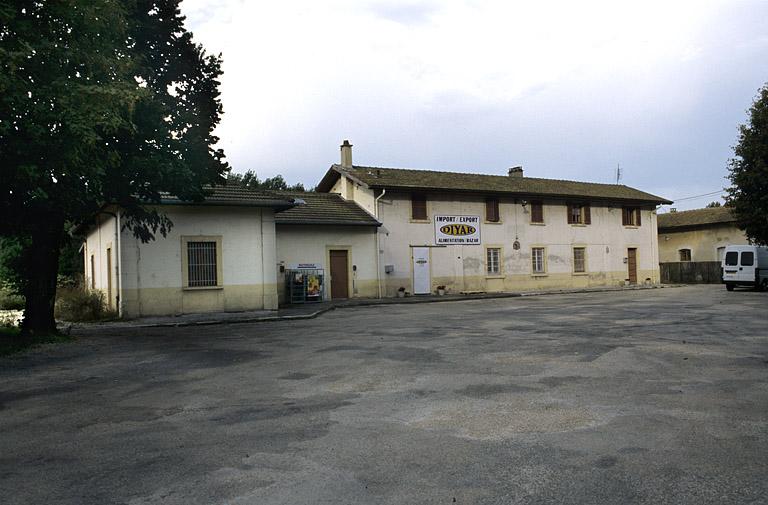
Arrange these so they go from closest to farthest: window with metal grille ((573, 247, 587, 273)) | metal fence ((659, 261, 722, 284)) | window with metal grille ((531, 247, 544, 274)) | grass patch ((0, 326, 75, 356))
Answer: grass patch ((0, 326, 75, 356)) < window with metal grille ((531, 247, 544, 274)) < window with metal grille ((573, 247, 587, 273)) < metal fence ((659, 261, 722, 284))

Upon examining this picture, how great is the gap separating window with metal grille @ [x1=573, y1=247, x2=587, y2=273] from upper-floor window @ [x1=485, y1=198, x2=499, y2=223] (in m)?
5.69

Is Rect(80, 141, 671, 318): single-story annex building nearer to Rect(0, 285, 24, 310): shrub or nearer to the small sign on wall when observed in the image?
the small sign on wall

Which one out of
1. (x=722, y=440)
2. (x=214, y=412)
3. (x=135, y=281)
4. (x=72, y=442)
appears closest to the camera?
(x=722, y=440)

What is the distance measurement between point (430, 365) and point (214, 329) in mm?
8424

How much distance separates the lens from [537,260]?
3216 cm

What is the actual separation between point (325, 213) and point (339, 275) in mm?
2846

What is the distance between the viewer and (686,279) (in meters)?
40.3

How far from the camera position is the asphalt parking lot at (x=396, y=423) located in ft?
12.9

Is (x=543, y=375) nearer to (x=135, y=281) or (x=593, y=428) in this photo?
(x=593, y=428)

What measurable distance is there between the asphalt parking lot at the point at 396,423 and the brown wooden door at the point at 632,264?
25746 millimetres

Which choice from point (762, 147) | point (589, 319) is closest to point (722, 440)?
point (589, 319)

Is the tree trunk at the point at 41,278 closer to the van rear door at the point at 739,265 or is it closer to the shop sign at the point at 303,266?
the shop sign at the point at 303,266

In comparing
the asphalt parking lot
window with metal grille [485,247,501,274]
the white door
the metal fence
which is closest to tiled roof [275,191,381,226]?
the white door

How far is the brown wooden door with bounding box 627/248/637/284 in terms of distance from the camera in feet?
118
